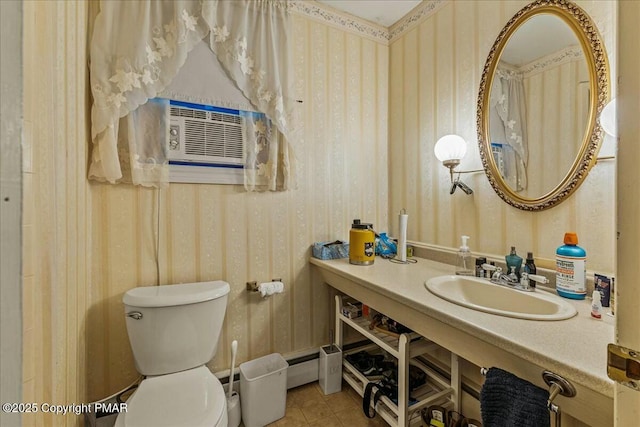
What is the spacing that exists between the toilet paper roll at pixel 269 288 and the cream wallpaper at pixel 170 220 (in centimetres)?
8

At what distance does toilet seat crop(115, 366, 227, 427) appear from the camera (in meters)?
0.94

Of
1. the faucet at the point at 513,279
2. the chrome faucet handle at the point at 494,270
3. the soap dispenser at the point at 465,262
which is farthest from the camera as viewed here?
the soap dispenser at the point at 465,262

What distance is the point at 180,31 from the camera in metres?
1.36

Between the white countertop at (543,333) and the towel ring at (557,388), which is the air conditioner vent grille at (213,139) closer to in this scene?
the white countertop at (543,333)

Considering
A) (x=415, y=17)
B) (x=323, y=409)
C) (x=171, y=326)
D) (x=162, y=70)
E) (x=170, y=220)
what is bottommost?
(x=323, y=409)

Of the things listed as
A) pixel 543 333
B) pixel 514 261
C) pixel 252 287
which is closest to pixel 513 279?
pixel 514 261

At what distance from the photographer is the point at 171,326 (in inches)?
47.9

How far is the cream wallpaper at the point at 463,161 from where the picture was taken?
3.46 ft

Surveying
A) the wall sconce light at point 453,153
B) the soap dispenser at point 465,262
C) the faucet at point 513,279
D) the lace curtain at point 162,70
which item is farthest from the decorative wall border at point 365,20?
the faucet at point 513,279

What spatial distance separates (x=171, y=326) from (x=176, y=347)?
104 millimetres

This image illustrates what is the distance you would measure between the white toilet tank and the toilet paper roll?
0.30 m

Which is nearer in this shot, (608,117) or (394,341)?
(608,117)

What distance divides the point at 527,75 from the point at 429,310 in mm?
1156

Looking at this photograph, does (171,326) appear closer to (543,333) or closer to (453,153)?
(543,333)
